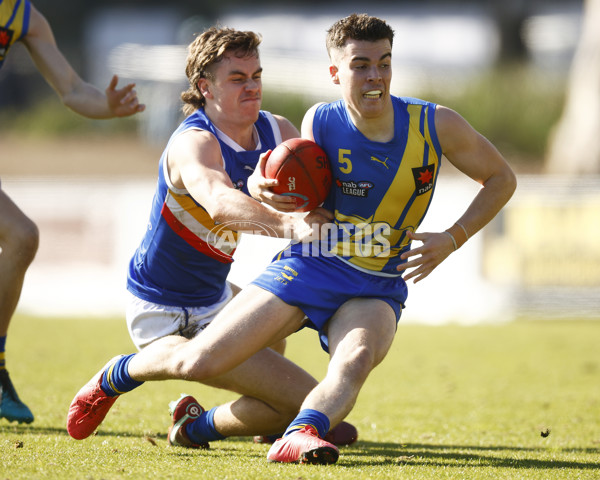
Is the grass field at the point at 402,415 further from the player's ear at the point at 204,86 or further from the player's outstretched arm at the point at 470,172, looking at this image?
the player's ear at the point at 204,86

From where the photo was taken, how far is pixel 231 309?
13.8 feet

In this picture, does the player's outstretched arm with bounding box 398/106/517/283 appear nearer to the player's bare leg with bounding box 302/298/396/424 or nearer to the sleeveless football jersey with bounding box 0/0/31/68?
the player's bare leg with bounding box 302/298/396/424

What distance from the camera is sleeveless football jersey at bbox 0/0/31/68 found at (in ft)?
18.0

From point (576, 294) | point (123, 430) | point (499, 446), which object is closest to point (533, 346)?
point (576, 294)

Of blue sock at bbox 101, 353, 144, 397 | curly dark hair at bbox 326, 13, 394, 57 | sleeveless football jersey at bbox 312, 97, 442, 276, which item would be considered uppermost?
curly dark hair at bbox 326, 13, 394, 57

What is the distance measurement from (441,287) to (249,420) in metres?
8.05

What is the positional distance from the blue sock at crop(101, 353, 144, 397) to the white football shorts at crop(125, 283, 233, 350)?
30cm

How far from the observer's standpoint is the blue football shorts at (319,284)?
4.21 meters

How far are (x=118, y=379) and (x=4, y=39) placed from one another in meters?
2.45

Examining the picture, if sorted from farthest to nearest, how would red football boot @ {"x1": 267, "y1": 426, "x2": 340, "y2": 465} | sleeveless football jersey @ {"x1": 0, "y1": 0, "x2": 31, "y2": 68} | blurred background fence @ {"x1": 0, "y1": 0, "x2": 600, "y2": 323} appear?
1. blurred background fence @ {"x1": 0, "y1": 0, "x2": 600, "y2": 323}
2. sleeveless football jersey @ {"x1": 0, "y1": 0, "x2": 31, "y2": 68}
3. red football boot @ {"x1": 267, "y1": 426, "x2": 340, "y2": 465}

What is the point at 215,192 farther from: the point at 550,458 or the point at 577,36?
the point at 577,36

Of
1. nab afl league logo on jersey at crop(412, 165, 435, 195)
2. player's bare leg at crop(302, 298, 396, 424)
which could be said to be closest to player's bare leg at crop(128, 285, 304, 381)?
player's bare leg at crop(302, 298, 396, 424)

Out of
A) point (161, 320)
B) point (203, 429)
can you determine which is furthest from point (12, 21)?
point (203, 429)

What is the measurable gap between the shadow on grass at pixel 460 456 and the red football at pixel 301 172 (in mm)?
1263
